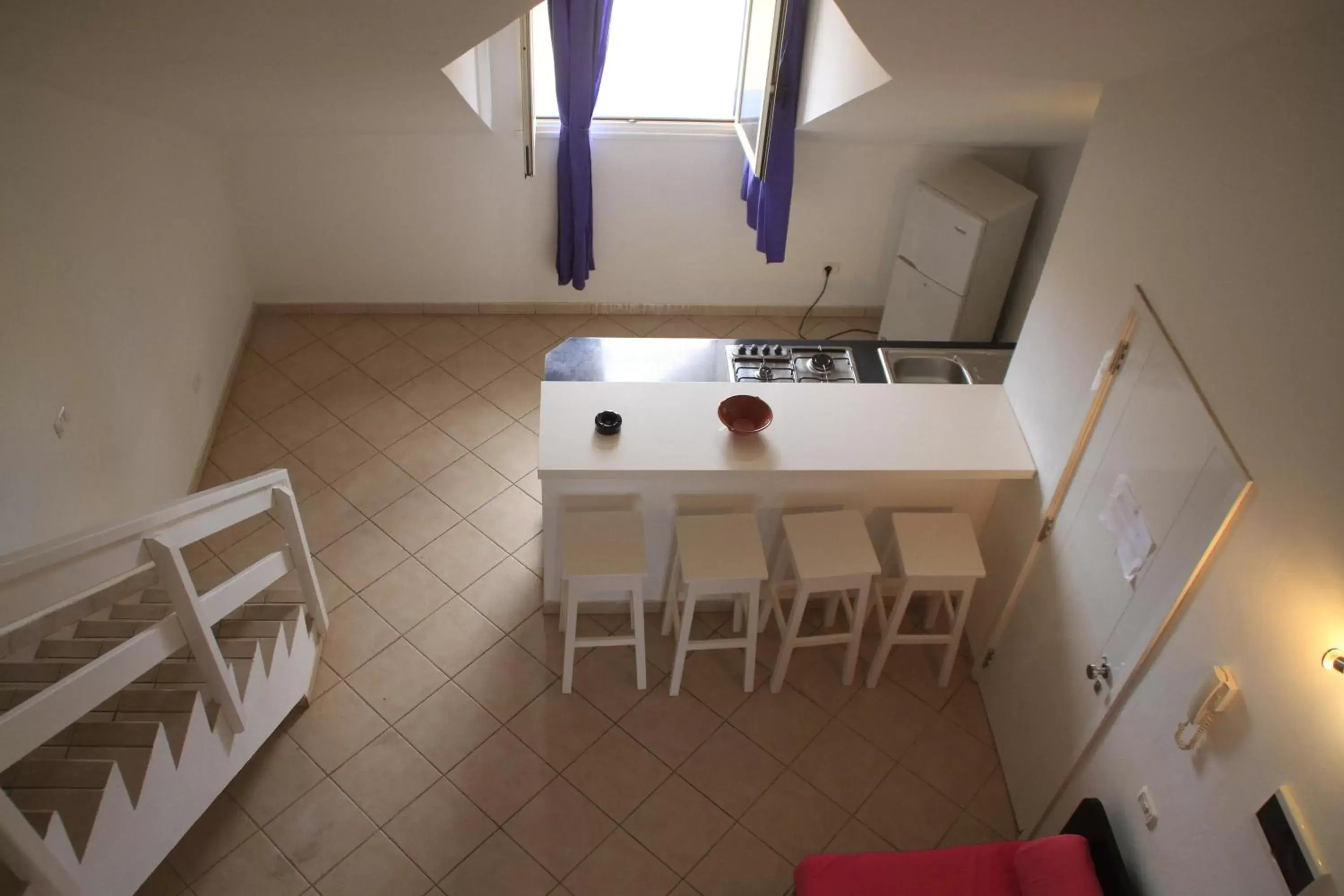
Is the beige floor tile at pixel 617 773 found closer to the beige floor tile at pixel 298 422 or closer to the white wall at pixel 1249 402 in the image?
the white wall at pixel 1249 402

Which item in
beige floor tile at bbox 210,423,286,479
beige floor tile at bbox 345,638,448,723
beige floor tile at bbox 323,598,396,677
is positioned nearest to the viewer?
Result: beige floor tile at bbox 345,638,448,723

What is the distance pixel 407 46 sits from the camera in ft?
9.06

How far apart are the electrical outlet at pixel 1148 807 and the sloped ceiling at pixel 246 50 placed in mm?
2691

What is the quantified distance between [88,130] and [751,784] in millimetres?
3435

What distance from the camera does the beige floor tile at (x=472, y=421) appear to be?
474 cm

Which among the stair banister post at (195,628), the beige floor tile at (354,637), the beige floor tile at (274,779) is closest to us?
the stair banister post at (195,628)

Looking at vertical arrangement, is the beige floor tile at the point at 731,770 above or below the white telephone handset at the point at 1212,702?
below

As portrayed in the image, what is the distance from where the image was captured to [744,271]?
561cm

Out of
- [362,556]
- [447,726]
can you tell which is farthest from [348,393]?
[447,726]

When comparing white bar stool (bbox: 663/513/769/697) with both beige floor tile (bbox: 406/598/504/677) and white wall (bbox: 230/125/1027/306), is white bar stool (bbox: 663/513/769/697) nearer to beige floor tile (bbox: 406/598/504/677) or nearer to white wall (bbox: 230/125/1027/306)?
beige floor tile (bbox: 406/598/504/677)

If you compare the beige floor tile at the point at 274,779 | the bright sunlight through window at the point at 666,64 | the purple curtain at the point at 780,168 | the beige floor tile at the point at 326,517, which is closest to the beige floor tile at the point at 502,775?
the beige floor tile at the point at 274,779

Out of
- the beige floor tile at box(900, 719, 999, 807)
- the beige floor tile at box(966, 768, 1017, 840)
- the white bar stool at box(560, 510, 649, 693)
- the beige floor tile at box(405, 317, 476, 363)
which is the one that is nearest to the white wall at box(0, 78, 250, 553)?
the beige floor tile at box(405, 317, 476, 363)

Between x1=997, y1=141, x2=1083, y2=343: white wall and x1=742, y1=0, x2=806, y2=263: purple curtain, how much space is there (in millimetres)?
1279

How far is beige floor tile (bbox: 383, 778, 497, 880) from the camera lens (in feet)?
10.4
